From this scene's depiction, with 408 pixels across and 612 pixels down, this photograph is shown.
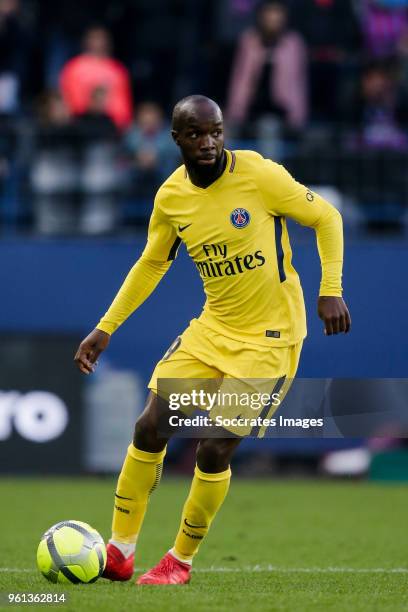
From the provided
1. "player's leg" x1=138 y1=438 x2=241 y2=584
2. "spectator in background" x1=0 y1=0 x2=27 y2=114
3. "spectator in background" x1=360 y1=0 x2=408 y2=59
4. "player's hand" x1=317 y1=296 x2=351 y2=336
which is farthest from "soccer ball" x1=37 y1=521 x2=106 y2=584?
"spectator in background" x1=360 y1=0 x2=408 y2=59

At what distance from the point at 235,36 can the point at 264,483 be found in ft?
15.7

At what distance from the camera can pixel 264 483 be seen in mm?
12195

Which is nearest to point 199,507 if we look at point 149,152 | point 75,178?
point 75,178

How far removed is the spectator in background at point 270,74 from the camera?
13.1 m

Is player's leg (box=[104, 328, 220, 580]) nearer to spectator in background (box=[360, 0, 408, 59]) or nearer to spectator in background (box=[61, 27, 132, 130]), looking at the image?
spectator in background (box=[61, 27, 132, 130])

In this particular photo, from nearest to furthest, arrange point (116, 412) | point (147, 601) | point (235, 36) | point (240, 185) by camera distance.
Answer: point (147, 601) → point (240, 185) → point (116, 412) → point (235, 36)

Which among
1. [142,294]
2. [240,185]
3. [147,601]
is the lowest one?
[147,601]

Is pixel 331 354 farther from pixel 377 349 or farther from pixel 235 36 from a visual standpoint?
pixel 235 36

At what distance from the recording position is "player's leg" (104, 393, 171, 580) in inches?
248

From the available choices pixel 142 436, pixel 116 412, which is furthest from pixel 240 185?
pixel 116 412

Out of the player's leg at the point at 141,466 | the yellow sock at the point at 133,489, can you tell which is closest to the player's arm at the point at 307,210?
the player's leg at the point at 141,466

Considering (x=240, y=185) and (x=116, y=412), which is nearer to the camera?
(x=240, y=185)

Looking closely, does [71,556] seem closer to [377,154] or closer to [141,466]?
[141,466]

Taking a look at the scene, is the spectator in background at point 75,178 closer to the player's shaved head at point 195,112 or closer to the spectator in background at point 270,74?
the spectator in background at point 270,74
